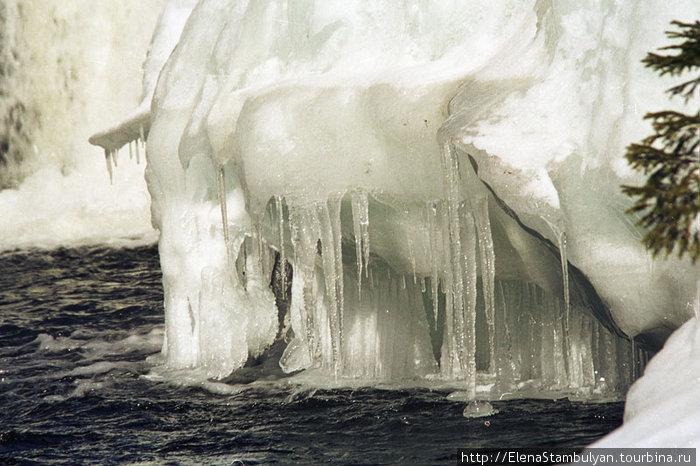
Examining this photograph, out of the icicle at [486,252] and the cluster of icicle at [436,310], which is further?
the cluster of icicle at [436,310]

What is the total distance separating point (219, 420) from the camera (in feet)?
19.3

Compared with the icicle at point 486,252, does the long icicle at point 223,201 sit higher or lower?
higher

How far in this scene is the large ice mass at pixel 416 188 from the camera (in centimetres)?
471

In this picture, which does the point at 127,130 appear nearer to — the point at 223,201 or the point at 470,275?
the point at 223,201

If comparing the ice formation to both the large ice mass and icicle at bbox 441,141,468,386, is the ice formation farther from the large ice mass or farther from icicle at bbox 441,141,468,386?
icicle at bbox 441,141,468,386

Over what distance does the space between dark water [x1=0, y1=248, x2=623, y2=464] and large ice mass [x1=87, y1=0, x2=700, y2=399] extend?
1.31 feet

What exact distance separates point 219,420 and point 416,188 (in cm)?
198

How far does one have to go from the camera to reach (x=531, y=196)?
470 centimetres

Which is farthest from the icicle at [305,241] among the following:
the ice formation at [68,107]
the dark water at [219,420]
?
the ice formation at [68,107]

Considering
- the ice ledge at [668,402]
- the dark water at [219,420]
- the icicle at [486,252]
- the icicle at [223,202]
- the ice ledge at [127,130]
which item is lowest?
the dark water at [219,420]

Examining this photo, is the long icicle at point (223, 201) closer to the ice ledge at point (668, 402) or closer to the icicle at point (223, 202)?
the icicle at point (223, 202)

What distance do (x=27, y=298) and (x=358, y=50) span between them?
665cm

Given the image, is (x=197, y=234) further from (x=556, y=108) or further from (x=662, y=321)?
(x=662, y=321)

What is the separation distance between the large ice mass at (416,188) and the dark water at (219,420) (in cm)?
40
